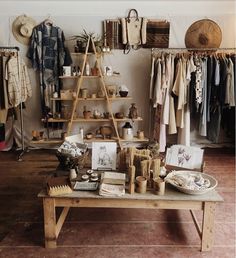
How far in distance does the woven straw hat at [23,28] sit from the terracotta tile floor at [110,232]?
224 centimetres

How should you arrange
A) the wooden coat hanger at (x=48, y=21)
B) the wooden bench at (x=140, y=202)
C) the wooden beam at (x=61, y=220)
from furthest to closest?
the wooden coat hanger at (x=48, y=21)
the wooden beam at (x=61, y=220)
the wooden bench at (x=140, y=202)

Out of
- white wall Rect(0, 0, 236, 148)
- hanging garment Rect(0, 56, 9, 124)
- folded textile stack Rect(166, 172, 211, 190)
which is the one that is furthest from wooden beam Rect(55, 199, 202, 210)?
white wall Rect(0, 0, 236, 148)

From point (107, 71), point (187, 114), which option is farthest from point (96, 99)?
point (187, 114)

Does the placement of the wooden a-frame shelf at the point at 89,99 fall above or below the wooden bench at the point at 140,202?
above

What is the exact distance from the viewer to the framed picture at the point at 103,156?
2.44 m

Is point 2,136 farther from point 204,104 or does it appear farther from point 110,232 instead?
point 204,104

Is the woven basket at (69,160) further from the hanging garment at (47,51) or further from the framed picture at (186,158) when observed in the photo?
the hanging garment at (47,51)

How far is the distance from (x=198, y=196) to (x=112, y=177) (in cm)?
63

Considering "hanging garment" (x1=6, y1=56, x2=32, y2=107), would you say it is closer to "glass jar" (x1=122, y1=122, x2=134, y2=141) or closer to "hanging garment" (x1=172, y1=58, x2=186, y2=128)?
"glass jar" (x1=122, y1=122, x2=134, y2=141)

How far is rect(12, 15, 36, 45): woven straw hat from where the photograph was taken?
4.28 metres

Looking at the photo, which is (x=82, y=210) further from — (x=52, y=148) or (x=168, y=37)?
(x=168, y=37)

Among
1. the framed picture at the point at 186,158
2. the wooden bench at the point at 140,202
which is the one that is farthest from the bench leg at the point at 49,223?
the framed picture at the point at 186,158

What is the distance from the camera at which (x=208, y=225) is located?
6.97 feet

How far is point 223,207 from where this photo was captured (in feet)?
9.35
